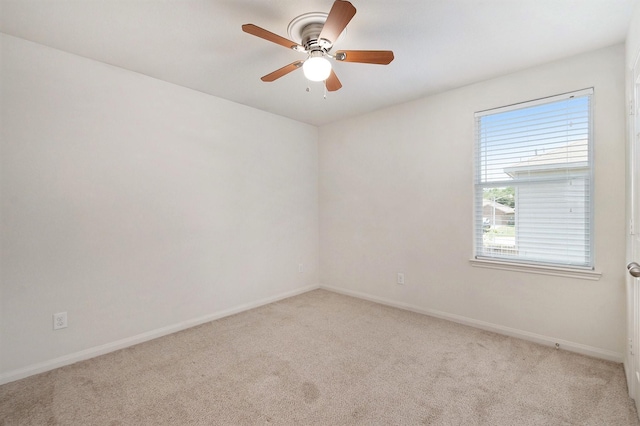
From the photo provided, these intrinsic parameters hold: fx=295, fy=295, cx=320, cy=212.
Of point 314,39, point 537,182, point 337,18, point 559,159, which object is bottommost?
point 537,182

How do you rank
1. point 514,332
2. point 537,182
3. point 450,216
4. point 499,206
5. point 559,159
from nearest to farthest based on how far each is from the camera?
1. point 559,159
2. point 537,182
3. point 514,332
4. point 499,206
5. point 450,216

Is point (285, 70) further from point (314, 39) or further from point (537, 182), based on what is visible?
point (537, 182)

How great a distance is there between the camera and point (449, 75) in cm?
278

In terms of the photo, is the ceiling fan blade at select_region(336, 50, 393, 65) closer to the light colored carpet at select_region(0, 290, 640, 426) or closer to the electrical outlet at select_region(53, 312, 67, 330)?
the light colored carpet at select_region(0, 290, 640, 426)

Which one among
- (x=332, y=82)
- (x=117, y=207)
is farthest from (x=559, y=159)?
(x=117, y=207)

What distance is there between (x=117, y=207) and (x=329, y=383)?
7.51ft

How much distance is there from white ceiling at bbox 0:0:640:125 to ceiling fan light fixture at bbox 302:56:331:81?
0.29 m

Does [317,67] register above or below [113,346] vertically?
above

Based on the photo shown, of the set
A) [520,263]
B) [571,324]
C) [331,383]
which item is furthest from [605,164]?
[331,383]

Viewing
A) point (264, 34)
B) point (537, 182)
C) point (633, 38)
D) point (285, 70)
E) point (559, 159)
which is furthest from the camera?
point (537, 182)

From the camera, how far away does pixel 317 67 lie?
1.92 metres

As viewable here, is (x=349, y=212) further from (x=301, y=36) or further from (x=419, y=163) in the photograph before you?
(x=301, y=36)

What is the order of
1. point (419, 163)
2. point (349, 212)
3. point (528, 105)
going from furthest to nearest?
point (349, 212) < point (419, 163) < point (528, 105)

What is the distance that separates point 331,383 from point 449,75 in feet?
9.26
